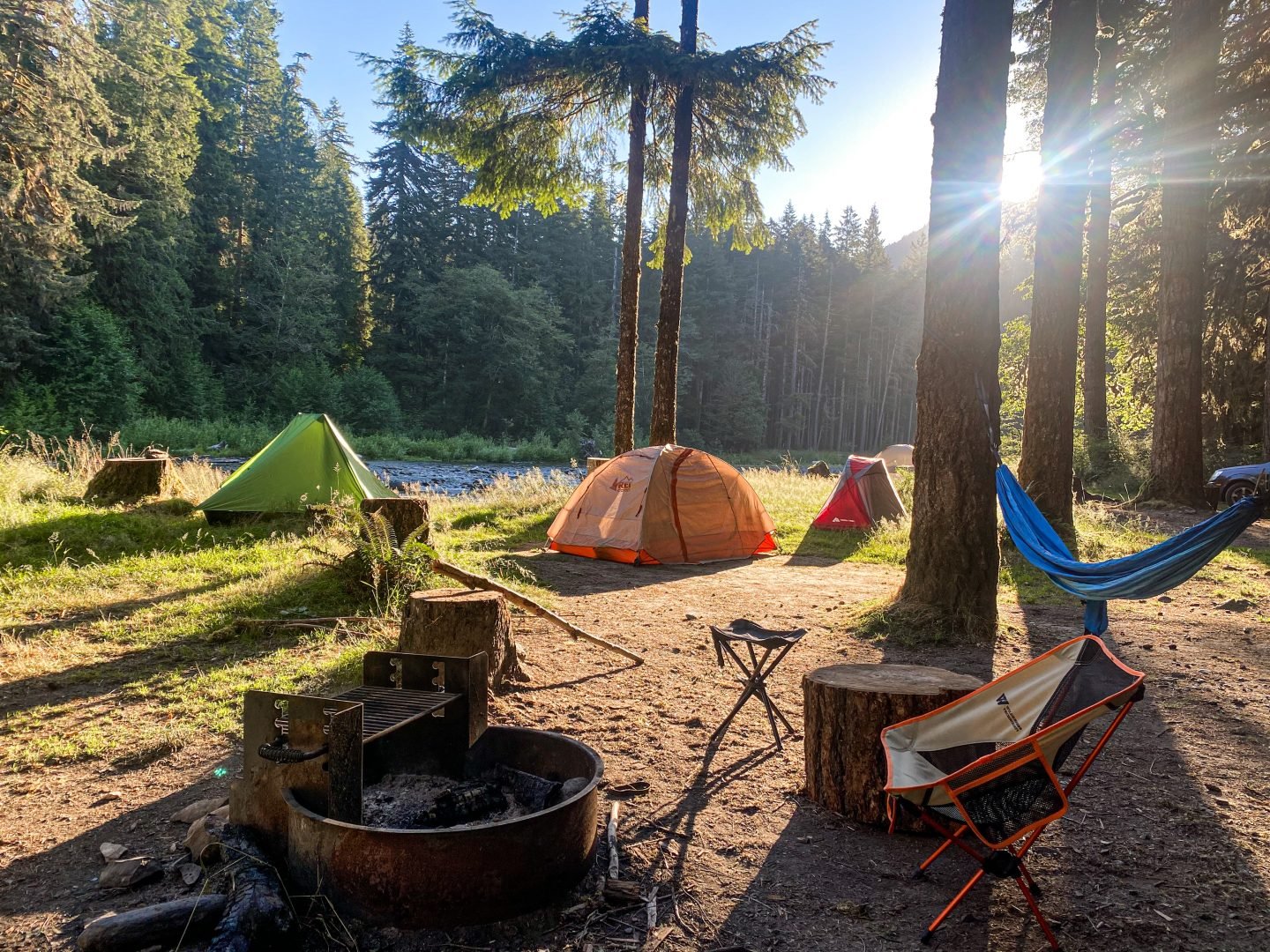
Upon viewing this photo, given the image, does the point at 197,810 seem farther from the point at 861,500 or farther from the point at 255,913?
the point at 861,500

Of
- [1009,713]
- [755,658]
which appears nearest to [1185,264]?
[755,658]

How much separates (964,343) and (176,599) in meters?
6.26

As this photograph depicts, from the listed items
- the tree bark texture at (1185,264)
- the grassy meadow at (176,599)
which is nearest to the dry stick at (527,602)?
the grassy meadow at (176,599)

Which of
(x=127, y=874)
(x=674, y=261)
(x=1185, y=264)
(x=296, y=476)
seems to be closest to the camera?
(x=127, y=874)

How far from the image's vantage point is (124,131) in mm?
23688

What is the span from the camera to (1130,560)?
3.60 meters

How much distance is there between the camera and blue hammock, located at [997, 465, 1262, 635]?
318 centimetres

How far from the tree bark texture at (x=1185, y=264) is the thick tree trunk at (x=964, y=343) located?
8679 millimetres

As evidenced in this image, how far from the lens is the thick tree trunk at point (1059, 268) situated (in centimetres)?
930

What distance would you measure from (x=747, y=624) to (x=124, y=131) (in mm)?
27927

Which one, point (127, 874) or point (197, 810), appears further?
point (197, 810)

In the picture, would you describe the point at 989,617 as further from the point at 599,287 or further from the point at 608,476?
the point at 599,287

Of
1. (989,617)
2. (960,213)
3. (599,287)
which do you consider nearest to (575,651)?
(989,617)

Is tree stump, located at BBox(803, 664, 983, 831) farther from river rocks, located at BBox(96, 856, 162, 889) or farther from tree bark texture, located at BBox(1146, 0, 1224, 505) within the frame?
tree bark texture, located at BBox(1146, 0, 1224, 505)
